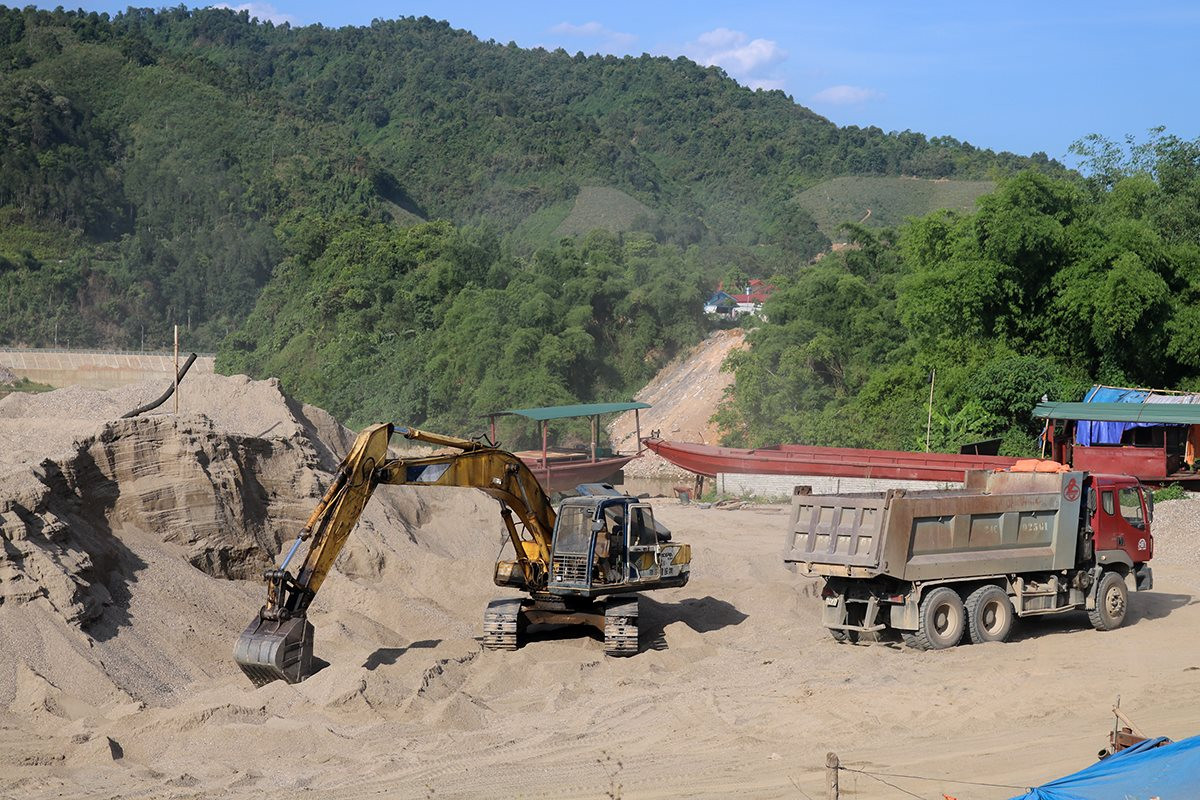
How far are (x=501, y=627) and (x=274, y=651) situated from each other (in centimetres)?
341

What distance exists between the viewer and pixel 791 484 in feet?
109

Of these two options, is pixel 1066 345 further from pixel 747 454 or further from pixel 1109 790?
pixel 1109 790

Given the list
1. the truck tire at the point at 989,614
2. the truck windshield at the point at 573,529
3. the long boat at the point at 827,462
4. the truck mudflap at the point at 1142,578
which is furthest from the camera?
the long boat at the point at 827,462

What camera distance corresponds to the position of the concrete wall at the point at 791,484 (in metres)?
31.3

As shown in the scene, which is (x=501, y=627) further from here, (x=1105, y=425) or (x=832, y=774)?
(x=1105, y=425)

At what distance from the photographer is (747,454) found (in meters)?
34.2

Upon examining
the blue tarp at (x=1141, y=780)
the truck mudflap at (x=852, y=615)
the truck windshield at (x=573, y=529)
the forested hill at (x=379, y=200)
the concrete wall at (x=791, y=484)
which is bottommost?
the concrete wall at (x=791, y=484)

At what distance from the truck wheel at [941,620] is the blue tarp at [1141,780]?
6.93 m

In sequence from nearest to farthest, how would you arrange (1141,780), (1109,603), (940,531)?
1. (1141,780)
2. (940,531)
3. (1109,603)

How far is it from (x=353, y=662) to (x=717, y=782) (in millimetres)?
5354

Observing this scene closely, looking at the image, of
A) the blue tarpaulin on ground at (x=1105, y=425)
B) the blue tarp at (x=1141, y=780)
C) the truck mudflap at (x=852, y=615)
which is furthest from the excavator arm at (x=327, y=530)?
the blue tarpaulin on ground at (x=1105, y=425)

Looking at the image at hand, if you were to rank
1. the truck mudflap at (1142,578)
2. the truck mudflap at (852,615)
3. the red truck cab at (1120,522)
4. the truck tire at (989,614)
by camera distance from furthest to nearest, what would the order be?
the truck mudflap at (1142,578)
the red truck cab at (1120,522)
the truck tire at (989,614)
the truck mudflap at (852,615)

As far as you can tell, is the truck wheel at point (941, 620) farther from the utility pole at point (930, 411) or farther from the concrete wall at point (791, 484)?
the utility pole at point (930, 411)

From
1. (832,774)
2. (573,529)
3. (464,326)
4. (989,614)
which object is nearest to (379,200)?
(464,326)
